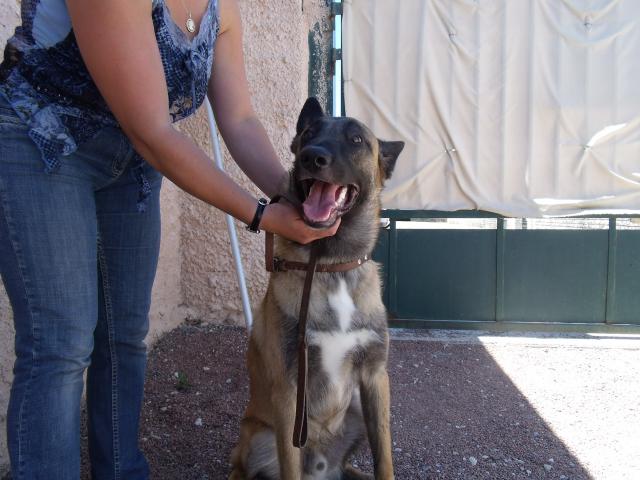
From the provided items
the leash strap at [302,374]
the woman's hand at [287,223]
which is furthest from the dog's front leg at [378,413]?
the woman's hand at [287,223]

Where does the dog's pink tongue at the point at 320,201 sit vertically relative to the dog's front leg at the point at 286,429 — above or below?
above

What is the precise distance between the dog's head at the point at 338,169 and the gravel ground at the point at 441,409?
4.30ft

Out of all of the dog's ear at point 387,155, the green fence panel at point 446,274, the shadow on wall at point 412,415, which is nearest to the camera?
the dog's ear at point 387,155

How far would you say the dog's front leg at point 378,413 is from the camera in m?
1.93

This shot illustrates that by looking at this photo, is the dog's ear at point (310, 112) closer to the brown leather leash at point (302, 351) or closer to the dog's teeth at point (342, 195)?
the dog's teeth at point (342, 195)

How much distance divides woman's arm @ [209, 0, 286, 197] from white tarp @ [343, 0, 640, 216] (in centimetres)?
226

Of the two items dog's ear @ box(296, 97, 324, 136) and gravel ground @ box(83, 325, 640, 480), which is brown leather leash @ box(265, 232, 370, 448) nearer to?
dog's ear @ box(296, 97, 324, 136)

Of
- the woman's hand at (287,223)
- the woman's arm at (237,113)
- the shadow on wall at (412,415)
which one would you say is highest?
the woman's arm at (237,113)

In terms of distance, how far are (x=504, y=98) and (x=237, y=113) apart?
2.76m

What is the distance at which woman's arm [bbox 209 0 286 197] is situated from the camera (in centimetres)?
186

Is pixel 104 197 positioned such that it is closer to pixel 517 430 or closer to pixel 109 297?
pixel 109 297

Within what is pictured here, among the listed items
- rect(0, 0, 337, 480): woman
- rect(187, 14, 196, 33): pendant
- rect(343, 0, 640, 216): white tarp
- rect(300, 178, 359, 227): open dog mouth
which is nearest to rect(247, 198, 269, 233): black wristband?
rect(0, 0, 337, 480): woman

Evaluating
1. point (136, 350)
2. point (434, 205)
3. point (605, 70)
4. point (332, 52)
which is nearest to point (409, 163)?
point (434, 205)

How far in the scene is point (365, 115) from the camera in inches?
161
